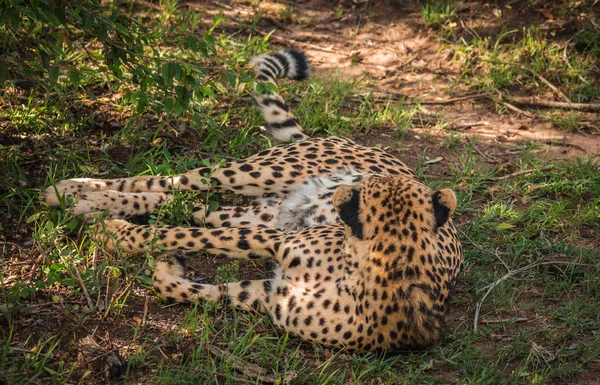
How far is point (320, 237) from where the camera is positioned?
398cm

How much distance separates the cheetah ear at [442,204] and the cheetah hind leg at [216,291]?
0.94m

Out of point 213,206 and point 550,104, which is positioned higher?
point 550,104

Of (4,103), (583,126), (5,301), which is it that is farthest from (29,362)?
(583,126)

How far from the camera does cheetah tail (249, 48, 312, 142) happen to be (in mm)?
5305

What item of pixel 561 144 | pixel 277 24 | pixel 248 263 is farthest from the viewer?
pixel 277 24

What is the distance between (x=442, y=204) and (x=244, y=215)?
148 cm

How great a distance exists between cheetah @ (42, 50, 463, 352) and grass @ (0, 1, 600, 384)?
115 mm

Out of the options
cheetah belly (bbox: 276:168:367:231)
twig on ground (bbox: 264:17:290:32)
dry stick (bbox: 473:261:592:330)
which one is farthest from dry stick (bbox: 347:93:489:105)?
dry stick (bbox: 473:261:592:330)

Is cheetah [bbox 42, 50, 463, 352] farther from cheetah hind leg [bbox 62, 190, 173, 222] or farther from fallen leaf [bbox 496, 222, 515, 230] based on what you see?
fallen leaf [bbox 496, 222, 515, 230]

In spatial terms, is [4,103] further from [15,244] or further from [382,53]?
[382,53]

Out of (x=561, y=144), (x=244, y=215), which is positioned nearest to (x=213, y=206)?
(x=244, y=215)

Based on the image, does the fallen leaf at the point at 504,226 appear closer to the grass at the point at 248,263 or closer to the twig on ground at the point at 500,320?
the grass at the point at 248,263

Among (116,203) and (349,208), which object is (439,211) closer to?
(349,208)

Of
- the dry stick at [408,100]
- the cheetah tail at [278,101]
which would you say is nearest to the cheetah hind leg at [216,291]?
the cheetah tail at [278,101]
